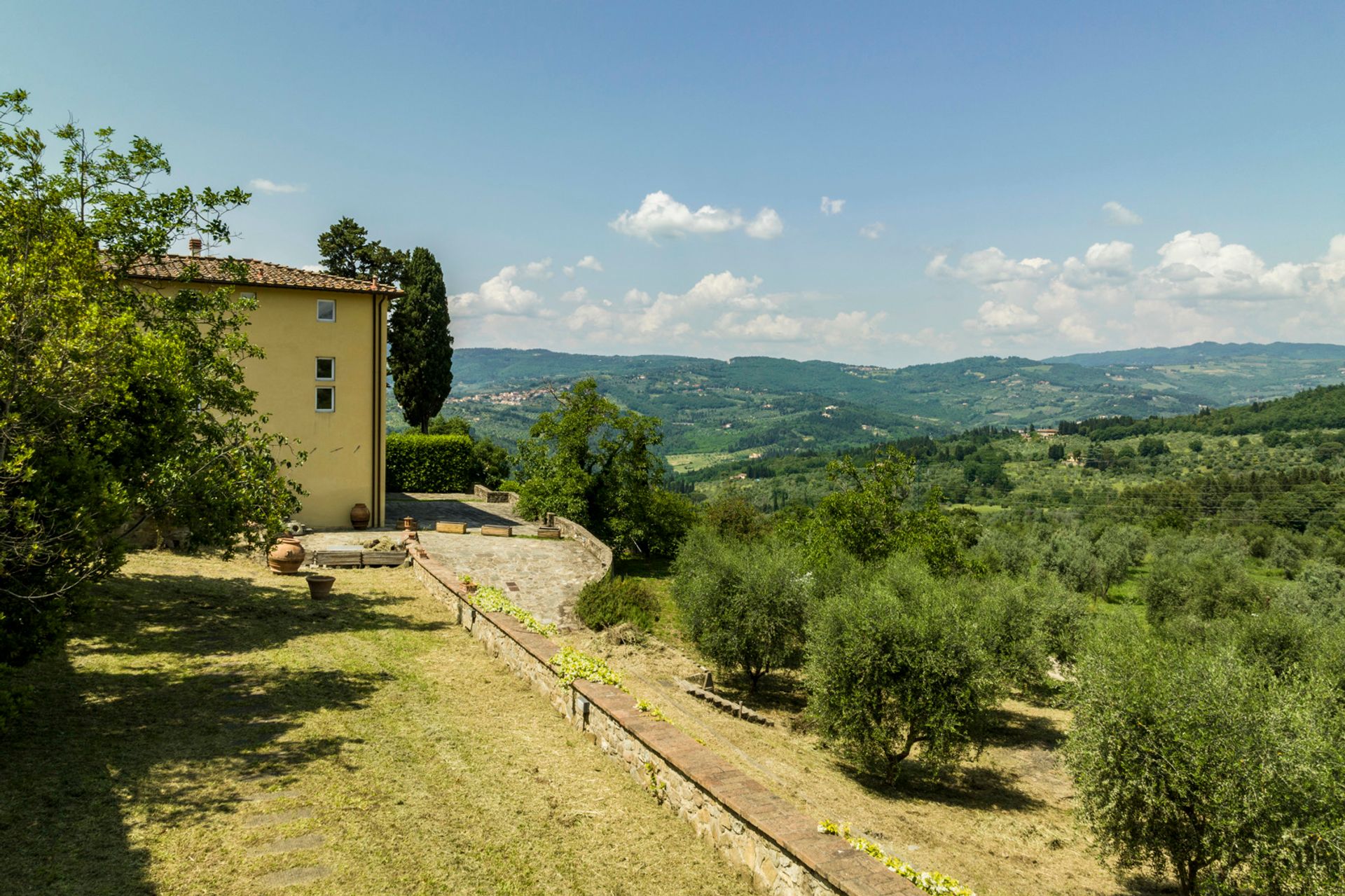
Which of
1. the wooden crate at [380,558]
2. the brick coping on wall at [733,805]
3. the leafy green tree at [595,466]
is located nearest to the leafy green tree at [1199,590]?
the leafy green tree at [595,466]

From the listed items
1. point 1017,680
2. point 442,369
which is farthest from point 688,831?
point 442,369

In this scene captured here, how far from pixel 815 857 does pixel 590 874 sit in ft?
7.16

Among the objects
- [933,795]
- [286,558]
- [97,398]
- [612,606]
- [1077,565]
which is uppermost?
[97,398]

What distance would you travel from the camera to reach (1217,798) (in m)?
11.4

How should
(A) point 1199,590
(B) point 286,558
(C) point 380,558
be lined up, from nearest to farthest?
(B) point 286,558 → (C) point 380,558 → (A) point 1199,590

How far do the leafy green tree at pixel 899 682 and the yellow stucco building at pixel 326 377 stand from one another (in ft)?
68.7

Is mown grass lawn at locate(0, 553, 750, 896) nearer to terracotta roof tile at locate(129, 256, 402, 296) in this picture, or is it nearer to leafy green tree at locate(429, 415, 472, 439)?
terracotta roof tile at locate(129, 256, 402, 296)

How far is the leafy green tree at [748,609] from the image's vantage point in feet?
71.0

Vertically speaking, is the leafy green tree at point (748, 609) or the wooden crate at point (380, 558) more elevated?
the wooden crate at point (380, 558)

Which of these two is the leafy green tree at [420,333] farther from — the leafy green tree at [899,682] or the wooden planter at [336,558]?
the leafy green tree at [899,682]

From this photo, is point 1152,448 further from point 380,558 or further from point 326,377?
point 380,558

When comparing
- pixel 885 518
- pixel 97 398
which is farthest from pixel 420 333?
pixel 97 398

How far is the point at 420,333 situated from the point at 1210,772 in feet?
145

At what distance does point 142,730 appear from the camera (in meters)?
9.88
